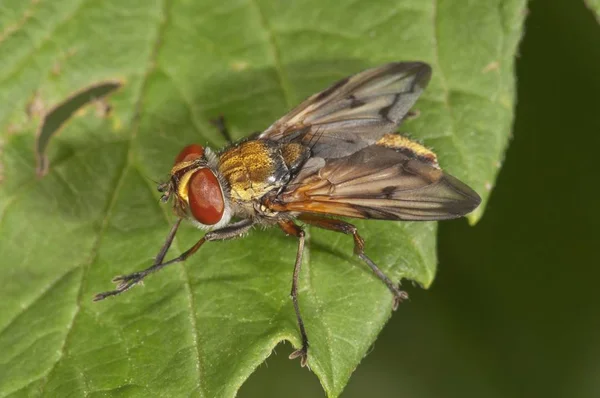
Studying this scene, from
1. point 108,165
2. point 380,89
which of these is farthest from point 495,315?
point 108,165

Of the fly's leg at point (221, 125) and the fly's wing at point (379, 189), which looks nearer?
the fly's wing at point (379, 189)

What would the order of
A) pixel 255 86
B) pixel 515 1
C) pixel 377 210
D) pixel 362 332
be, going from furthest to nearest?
pixel 255 86, pixel 515 1, pixel 377 210, pixel 362 332

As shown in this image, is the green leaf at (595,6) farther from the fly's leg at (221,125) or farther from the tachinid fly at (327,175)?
the fly's leg at (221,125)

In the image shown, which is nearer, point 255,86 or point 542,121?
point 255,86

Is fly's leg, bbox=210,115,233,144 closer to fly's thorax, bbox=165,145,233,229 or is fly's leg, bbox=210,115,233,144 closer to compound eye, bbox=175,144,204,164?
compound eye, bbox=175,144,204,164

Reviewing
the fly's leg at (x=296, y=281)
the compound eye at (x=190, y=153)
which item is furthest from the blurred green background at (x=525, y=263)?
the compound eye at (x=190, y=153)

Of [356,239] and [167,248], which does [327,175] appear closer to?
[356,239]

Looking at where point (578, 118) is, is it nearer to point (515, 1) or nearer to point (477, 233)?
point (477, 233)

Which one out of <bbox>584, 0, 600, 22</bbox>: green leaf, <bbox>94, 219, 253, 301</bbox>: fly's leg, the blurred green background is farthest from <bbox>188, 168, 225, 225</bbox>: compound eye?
<bbox>584, 0, 600, 22</bbox>: green leaf
